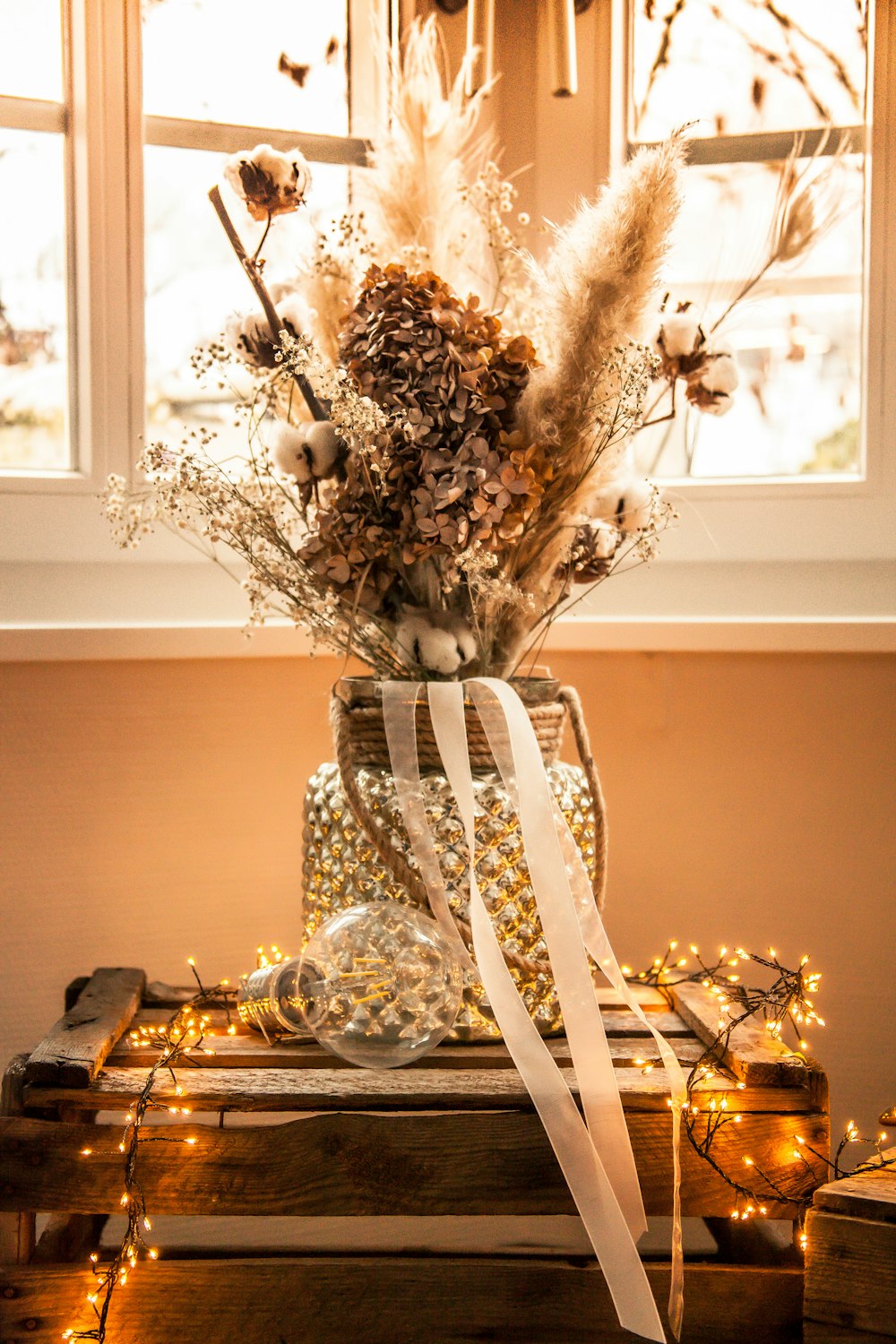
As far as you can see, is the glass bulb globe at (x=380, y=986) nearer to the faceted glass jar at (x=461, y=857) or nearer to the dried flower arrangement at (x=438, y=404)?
the faceted glass jar at (x=461, y=857)

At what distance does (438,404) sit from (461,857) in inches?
13.2

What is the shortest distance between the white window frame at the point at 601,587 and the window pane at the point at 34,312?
0.09 feet

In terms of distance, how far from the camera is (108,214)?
1.25 metres

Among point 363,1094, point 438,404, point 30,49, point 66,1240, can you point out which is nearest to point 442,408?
point 438,404

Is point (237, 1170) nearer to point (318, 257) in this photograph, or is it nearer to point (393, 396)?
point (393, 396)

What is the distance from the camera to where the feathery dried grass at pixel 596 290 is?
2.60 ft

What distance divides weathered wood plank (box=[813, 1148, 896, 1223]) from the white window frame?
61cm

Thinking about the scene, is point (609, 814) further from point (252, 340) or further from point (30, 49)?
point (30, 49)

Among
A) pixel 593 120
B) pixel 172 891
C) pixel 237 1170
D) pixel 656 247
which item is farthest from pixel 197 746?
pixel 593 120

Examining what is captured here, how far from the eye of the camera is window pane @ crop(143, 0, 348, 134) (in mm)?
1299

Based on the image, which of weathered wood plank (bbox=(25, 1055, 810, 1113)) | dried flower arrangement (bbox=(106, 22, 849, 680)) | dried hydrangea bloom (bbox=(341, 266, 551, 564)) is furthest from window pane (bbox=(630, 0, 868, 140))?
weathered wood plank (bbox=(25, 1055, 810, 1113))

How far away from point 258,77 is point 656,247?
2.43ft

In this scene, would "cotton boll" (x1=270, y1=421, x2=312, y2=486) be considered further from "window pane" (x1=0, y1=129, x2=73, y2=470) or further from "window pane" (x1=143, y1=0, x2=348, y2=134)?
"window pane" (x1=143, y1=0, x2=348, y2=134)

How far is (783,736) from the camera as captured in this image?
1.27 meters
